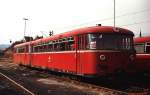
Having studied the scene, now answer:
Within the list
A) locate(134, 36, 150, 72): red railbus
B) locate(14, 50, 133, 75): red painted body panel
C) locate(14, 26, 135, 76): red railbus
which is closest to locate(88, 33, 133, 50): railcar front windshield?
locate(14, 26, 135, 76): red railbus

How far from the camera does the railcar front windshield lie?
1683cm

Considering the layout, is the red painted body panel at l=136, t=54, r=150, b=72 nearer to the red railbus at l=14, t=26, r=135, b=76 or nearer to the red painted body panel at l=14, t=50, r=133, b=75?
the red railbus at l=14, t=26, r=135, b=76

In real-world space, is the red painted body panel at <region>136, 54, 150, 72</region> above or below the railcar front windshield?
below

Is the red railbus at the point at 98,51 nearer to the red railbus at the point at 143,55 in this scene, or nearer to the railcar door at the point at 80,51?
the railcar door at the point at 80,51

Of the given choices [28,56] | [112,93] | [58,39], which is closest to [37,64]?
[28,56]

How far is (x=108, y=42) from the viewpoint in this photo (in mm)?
17016

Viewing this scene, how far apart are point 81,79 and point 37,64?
10.9m

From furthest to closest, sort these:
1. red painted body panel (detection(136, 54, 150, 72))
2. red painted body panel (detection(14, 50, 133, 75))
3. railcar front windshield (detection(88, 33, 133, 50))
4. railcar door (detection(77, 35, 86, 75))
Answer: red painted body panel (detection(136, 54, 150, 72))
railcar door (detection(77, 35, 86, 75))
railcar front windshield (detection(88, 33, 133, 50))
red painted body panel (detection(14, 50, 133, 75))

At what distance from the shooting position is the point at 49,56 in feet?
80.6

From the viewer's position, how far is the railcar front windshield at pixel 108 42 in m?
16.8

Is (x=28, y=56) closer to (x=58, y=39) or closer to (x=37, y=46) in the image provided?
(x=37, y=46)

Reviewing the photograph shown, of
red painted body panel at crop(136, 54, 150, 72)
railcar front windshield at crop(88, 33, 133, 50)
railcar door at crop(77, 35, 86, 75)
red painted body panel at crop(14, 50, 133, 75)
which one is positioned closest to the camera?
red painted body panel at crop(14, 50, 133, 75)

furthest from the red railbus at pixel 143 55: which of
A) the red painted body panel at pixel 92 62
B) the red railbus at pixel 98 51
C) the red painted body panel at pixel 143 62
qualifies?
the red painted body panel at pixel 92 62

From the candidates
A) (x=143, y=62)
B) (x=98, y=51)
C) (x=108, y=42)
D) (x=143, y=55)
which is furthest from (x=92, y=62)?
(x=143, y=55)
